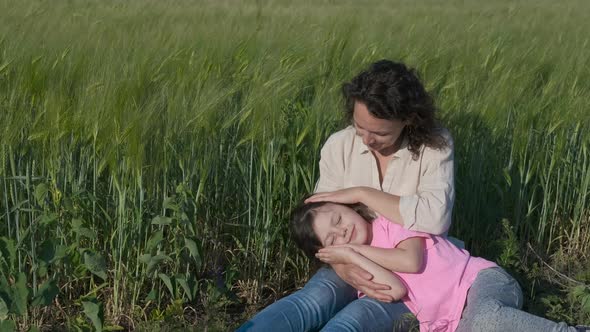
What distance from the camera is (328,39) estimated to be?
153 inches

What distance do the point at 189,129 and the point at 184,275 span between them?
458 mm

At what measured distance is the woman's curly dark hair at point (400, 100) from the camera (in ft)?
8.30

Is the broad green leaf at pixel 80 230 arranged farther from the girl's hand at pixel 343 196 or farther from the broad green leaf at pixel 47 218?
the girl's hand at pixel 343 196

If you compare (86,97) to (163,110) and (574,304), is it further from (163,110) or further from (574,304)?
(574,304)

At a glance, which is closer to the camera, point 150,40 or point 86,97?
point 86,97

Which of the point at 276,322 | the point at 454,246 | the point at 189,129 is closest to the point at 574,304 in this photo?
the point at 454,246

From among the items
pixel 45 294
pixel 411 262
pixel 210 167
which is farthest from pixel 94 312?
pixel 411 262

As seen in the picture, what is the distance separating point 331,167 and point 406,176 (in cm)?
25

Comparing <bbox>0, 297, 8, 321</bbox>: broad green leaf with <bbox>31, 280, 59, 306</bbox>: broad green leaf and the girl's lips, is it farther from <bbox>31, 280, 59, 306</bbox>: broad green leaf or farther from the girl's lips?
the girl's lips

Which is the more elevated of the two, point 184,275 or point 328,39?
point 328,39

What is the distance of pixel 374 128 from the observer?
101 inches

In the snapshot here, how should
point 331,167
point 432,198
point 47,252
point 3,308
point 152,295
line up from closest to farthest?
1. point 3,308
2. point 47,252
3. point 432,198
4. point 152,295
5. point 331,167

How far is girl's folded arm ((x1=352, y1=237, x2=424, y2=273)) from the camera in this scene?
253 centimetres

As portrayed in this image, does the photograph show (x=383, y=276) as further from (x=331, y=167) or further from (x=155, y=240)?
(x=155, y=240)
